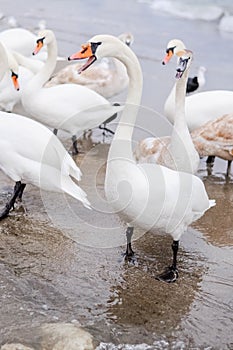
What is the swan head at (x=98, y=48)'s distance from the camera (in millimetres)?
4332

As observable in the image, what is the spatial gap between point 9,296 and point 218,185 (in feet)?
11.0

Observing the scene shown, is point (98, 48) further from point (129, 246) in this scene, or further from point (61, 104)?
point (61, 104)

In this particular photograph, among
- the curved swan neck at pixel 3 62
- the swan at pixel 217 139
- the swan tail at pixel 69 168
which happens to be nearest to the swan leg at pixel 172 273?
the swan tail at pixel 69 168

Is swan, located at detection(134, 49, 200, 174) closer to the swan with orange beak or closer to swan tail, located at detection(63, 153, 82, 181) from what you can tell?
swan tail, located at detection(63, 153, 82, 181)

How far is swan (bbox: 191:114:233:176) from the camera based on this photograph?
7082 mm

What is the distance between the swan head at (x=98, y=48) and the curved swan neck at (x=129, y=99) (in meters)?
0.05

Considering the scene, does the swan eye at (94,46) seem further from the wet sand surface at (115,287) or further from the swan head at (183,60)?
the swan head at (183,60)

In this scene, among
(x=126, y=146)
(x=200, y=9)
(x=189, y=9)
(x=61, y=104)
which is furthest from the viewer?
(x=189, y=9)

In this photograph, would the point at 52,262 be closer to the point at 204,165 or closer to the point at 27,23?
the point at 204,165

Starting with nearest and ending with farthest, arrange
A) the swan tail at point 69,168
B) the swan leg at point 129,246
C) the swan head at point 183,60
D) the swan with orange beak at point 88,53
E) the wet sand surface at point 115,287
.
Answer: the wet sand surface at point 115,287
the swan with orange beak at point 88,53
the swan leg at point 129,246
the swan tail at point 69,168
the swan head at point 183,60

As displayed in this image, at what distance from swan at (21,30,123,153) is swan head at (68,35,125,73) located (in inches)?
114

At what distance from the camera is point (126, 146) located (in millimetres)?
4496

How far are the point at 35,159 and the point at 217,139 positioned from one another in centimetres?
245

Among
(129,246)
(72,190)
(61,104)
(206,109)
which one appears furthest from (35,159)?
(206,109)
